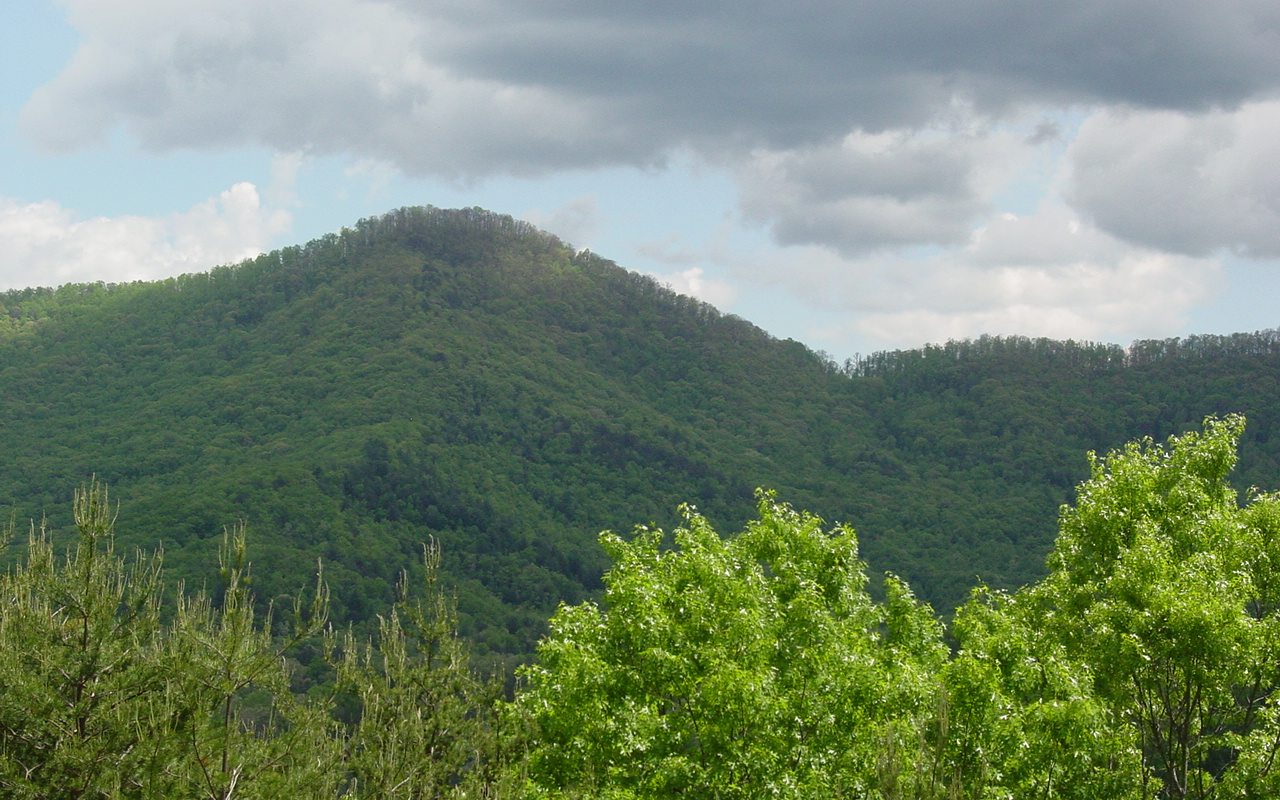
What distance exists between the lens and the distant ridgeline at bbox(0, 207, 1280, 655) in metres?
104

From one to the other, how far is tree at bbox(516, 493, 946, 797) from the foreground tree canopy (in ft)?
0.17

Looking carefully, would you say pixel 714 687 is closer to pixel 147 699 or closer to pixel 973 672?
pixel 973 672

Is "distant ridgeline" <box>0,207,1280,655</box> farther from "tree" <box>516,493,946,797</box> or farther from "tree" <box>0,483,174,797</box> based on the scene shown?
"tree" <box>0,483,174,797</box>

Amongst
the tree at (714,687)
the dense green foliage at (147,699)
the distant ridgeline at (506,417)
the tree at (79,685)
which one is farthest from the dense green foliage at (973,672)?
the distant ridgeline at (506,417)

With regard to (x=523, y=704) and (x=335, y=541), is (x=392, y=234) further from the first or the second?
(x=523, y=704)

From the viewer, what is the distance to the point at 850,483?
442 feet

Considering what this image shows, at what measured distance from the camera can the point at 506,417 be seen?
144m

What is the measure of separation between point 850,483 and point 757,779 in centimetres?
11818

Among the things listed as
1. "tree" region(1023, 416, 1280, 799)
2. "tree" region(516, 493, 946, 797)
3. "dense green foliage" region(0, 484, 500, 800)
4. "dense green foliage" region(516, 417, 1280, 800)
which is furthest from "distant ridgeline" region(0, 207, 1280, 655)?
"dense green foliage" region(0, 484, 500, 800)

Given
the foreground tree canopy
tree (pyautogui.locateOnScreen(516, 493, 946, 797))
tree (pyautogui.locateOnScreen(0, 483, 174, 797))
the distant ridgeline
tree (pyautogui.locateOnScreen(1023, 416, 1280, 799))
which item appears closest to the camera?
tree (pyautogui.locateOnScreen(0, 483, 174, 797))

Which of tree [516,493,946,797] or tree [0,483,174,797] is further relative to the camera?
tree [516,493,946,797]

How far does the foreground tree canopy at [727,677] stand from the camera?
14844 mm

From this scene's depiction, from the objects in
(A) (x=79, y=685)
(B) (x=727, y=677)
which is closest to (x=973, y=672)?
(B) (x=727, y=677)

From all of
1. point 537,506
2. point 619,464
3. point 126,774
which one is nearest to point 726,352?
point 619,464
